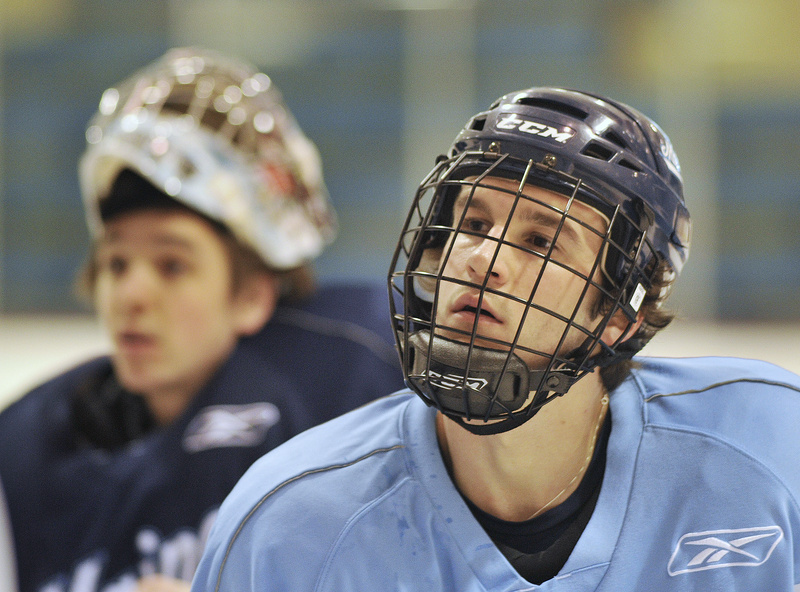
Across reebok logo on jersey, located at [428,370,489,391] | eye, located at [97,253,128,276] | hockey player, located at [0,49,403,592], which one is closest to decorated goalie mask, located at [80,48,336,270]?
hockey player, located at [0,49,403,592]

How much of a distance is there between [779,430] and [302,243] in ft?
5.67

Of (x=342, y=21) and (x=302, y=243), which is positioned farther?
(x=342, y=21)

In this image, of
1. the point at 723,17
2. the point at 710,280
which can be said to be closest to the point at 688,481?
the point at 710,280

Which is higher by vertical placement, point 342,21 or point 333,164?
point 342,21

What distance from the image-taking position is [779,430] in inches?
61.1

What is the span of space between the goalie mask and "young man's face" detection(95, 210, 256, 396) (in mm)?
1150

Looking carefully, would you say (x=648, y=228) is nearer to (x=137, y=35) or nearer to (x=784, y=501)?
(x=784, y=501)

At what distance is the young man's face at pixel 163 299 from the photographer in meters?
2.54

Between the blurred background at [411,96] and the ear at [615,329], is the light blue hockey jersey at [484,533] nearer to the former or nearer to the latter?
the ear at [615,329]

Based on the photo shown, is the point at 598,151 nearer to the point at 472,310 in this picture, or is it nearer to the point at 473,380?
the point at 472,310

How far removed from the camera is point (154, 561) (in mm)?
2236

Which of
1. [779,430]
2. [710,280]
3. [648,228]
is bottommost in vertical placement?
[710,280]

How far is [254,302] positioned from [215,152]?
0.46m

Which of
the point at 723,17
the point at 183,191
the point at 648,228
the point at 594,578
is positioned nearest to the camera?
the point at 594,578
